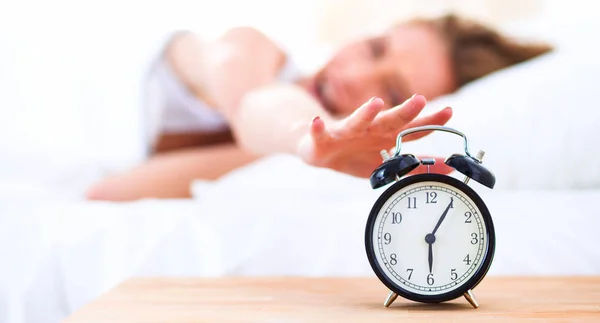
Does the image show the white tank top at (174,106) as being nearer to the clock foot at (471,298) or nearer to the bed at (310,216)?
the bed at (310,216)

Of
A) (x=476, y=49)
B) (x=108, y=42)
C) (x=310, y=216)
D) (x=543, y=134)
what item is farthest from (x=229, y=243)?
(x=108, y=42)

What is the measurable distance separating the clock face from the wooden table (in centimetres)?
3

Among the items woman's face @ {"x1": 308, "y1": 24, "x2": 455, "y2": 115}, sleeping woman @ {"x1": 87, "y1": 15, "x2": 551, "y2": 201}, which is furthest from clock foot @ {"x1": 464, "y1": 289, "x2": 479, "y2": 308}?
woman's face @ {"x1": 308, "y1": 24, "x2": 455, "y2": 115}

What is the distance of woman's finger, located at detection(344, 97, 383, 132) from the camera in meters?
0.65

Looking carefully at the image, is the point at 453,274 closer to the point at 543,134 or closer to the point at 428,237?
the point at 428,237

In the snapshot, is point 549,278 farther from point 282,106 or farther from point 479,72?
point 479,72

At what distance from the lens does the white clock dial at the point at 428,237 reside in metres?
0.67

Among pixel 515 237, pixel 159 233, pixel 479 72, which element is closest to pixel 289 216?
pixel 159 233

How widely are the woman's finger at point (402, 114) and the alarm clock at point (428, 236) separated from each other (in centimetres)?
2

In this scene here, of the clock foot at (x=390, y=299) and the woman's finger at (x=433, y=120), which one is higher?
the woman's finger at (x=433, y=120)

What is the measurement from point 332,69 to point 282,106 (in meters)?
0.70

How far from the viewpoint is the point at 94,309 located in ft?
2.20

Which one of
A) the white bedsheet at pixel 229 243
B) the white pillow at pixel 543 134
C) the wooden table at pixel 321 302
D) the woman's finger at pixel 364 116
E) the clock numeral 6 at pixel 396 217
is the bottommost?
the wooden table at pixel 321 302

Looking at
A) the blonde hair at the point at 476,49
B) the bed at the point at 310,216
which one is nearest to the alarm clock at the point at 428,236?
the bed at the point at 310,216
